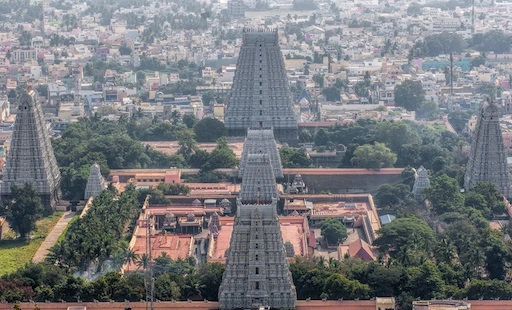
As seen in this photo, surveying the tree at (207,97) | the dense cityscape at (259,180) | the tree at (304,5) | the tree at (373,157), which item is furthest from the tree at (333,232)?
the tree at (304,5)

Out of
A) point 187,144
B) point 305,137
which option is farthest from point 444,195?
point 305,137

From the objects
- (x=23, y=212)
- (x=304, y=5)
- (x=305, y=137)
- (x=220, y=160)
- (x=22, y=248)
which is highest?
(x=304, y=5)

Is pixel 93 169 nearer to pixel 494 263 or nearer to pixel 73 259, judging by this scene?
pixel 73 259

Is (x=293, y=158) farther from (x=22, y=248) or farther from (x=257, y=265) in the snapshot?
(x=257, y=265)

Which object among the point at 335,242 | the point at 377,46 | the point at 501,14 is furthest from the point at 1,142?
the point at 501,14

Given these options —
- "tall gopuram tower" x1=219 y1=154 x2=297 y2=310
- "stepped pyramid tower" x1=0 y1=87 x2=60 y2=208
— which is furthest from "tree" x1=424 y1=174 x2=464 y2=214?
"stepped pyramid tower" x1=0 y1=87 x2=60 y2=208

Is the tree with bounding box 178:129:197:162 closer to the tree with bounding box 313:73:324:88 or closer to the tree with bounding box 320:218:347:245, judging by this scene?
the tree with bounding box 320:218:347:245
